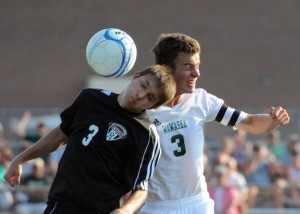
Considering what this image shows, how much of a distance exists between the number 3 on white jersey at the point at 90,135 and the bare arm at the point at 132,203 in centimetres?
42

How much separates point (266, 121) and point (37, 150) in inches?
67.2

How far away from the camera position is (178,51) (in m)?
5.86

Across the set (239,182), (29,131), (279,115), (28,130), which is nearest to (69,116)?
(279,115)

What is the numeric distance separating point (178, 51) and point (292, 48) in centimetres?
1995

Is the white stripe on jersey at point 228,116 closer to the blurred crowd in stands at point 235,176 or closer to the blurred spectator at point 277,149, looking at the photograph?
the blurred crowd in stands at point 235,176

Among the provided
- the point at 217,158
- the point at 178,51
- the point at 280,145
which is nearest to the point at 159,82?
the point at 178,51

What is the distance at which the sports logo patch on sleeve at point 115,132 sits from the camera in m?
4.94

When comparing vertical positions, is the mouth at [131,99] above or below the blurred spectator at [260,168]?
above

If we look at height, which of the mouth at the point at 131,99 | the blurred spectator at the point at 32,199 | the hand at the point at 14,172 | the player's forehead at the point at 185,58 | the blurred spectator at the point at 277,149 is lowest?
the blurred spectator at the point at 32,199

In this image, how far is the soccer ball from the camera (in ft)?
19.7

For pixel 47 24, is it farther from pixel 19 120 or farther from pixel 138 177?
pixel 138 177

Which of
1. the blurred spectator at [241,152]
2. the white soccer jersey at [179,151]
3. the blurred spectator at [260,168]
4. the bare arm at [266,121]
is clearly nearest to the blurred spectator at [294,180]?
the blurred spectator at [260,168]

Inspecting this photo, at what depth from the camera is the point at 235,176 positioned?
39.2 ft

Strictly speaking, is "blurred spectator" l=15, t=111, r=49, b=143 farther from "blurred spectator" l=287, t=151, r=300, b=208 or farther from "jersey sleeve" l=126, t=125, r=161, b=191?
"jersey sleeve" l=126, t=125, r=161, b=191
